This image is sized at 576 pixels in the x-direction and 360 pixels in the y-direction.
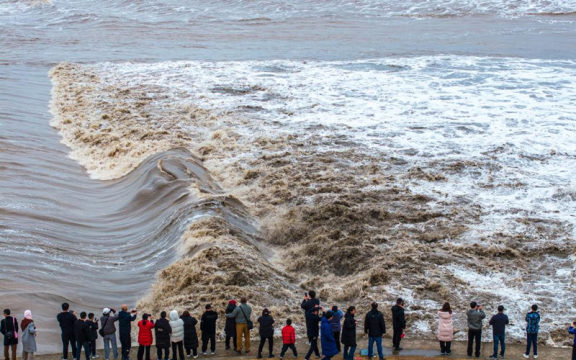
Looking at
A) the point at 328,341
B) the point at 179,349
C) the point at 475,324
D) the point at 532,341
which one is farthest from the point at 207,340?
the point at 532,341

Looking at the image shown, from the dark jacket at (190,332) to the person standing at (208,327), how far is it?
238 mm

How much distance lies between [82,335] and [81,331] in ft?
0.22

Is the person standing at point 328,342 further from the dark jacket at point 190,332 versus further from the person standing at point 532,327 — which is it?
the person standing at point 532,327

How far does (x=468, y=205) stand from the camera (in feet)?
60.6

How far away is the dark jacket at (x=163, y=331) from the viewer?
33.5ft

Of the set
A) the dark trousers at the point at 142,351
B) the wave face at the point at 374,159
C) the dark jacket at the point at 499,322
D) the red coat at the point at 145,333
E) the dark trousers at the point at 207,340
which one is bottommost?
the dark trousers at the point at 142,351

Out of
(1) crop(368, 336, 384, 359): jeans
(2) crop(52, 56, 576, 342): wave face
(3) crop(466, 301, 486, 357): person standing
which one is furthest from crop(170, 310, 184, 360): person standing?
(3) crop(466, 301, 486, 357): person standing

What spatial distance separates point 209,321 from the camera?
10719 millimetres

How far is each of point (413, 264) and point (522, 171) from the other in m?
7.57

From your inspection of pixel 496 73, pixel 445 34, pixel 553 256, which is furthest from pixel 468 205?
pixel 445 34

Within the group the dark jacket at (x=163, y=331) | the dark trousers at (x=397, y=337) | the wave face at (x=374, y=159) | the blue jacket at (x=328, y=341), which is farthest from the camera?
the wave face at (x=374, y=159)

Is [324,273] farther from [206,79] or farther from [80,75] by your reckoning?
[80,75]

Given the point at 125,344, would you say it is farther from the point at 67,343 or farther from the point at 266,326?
the point at 266,326

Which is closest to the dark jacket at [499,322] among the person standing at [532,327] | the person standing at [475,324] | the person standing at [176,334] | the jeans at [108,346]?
the person standing at [475,324]
